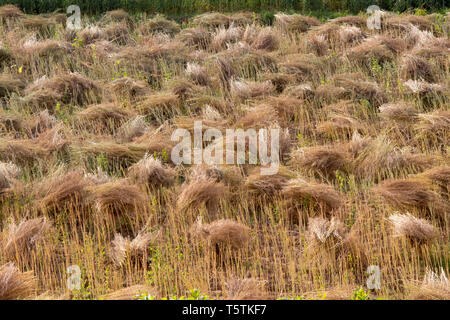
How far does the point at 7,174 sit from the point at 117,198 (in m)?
0.97

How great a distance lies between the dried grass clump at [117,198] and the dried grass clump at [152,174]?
289mm

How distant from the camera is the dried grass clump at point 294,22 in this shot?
28.8ft

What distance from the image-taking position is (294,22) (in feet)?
28.9

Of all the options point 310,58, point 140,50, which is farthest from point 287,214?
point 140,50

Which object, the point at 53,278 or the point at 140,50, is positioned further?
the point at 140,50

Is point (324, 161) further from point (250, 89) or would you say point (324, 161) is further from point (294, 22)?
point (294, 22)

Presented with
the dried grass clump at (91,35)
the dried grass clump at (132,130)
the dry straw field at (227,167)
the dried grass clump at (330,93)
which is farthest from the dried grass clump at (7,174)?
the dried grass clump at (91,35)

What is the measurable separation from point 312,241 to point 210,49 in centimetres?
473

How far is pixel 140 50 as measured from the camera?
7.71m

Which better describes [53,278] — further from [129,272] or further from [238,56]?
[238,56]

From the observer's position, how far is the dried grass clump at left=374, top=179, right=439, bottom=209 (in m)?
4.38

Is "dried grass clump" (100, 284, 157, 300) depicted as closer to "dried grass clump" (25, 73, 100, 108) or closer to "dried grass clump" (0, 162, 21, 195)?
"dried grass clump" (0, 162, 21, 195)
